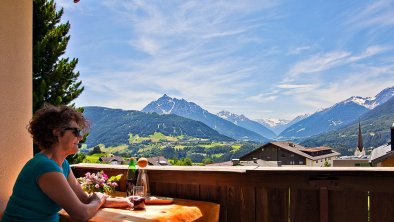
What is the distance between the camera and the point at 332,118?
15150 centimetres

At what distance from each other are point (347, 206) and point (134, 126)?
65.4m

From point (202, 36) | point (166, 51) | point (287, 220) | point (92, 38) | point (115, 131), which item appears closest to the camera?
point (287, 220)

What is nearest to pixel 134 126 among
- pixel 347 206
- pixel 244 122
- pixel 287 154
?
pixel 287 154

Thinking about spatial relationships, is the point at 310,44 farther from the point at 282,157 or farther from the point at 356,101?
the point at 282,157

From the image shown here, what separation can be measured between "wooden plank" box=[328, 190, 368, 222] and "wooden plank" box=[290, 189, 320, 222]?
64mm

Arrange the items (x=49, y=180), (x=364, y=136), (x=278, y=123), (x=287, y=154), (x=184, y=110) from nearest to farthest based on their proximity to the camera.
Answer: (x=49, y=180)
(x=287, y=154)
(x=364, y=136)
(x=278, y=123)
(x=184, y=110)

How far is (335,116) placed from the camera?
502 feet

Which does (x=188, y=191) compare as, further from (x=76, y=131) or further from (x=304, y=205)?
(x=76, y=131)

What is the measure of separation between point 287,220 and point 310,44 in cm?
12093

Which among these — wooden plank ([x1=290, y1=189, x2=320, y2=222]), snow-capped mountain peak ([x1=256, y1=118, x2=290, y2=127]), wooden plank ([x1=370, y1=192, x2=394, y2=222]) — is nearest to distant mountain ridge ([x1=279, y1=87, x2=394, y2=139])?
snow-capped mountain peak ([x1=256, y1=118, x2=290, y2=127])

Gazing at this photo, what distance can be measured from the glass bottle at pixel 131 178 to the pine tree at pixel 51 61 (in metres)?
12.0

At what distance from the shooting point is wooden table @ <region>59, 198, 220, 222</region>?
176cm

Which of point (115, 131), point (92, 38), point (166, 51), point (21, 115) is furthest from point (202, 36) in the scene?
point (21, 115)

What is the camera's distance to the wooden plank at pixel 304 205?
76.1 inches
